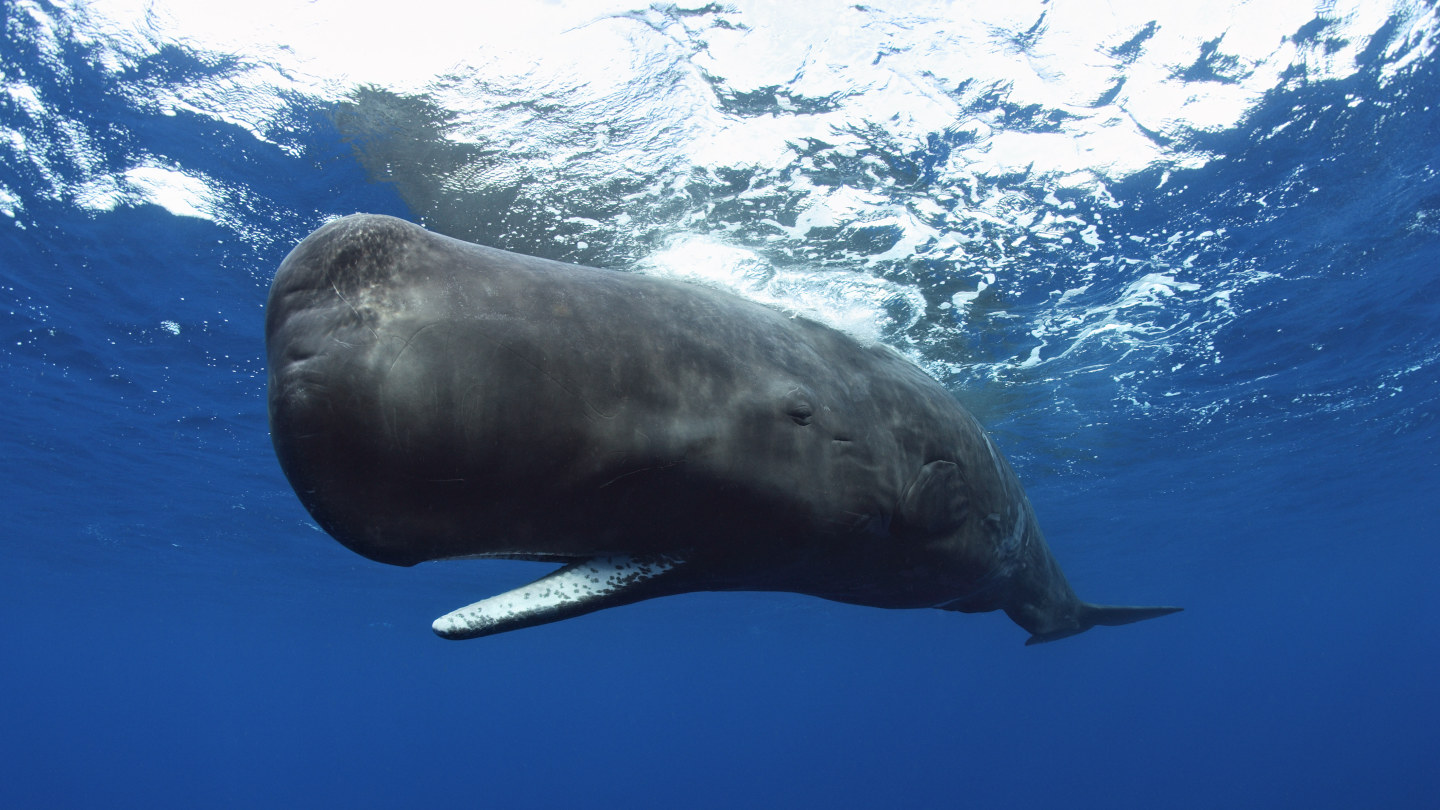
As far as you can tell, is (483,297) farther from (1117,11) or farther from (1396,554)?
(1396,554)

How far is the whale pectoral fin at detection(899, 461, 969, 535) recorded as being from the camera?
366 centimetres

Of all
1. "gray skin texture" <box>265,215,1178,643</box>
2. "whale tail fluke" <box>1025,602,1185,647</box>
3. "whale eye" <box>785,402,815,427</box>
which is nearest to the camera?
"gray skin texture" <box>265,215,1178,643</box>

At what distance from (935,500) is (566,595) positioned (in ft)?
7.36

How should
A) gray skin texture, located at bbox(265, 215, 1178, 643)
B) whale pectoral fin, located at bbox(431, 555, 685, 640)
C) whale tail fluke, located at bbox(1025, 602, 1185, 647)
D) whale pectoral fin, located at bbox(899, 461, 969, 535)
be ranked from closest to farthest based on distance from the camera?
gray skin texture, located at bbox(265, 215, 1178, 643)
whale pectoral fin, located at bbox(431, 555, 685, 640)
whale pectoral fin, located at bbox(899, 461, 969, 535)
whale tail fluke, located at bbox(1025, 602, 1185, 647)

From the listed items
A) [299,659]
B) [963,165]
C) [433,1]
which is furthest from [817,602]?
[299,659]

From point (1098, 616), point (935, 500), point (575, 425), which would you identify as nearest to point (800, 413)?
point (575, 425)

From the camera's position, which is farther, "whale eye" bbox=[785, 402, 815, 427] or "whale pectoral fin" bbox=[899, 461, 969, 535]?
"whale pectoral fin" bbox=[899, 461, 969, 535]

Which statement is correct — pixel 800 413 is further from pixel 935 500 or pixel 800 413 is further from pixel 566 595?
pixel 935 500

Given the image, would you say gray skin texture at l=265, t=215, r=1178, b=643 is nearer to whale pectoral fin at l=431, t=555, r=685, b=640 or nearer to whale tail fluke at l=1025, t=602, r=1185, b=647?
whale pectoral fin at l=431, t=555, r=685, b=640

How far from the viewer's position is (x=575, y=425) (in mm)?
2072

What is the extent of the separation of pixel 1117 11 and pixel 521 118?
620cm

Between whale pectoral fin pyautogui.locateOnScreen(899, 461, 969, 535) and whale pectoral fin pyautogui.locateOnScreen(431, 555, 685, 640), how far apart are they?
1513 millimetres

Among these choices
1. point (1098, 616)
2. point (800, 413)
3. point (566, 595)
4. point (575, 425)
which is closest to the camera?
point (575, 425)

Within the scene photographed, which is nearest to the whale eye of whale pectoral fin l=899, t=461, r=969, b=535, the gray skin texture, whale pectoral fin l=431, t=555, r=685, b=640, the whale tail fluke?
the gray skin texture
